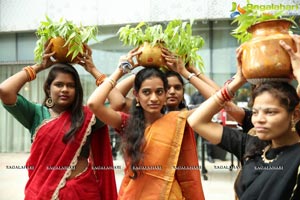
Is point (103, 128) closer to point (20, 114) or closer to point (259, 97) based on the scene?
point (20, 114)

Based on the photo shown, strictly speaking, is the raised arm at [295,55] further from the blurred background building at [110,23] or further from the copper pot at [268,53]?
the blurred background building at [110,23]

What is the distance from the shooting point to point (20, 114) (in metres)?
2.50

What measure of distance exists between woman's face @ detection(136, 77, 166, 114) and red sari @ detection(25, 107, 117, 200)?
46 centimetres

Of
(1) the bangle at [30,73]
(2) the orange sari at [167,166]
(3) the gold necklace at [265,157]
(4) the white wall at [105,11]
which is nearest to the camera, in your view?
(3) the gold necklace at [265,157]

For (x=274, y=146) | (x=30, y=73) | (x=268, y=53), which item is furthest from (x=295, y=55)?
(x=30, y=73)

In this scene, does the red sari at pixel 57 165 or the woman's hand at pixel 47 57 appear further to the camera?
the woman's hand at pixel 47 57

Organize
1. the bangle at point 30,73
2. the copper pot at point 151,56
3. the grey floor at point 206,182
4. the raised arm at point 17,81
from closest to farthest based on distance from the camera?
1. the copper pot at point 151,56
2. the raised arm at point 17,81
3. the bangle at point 30,73
4. the grey floor at point 206,182

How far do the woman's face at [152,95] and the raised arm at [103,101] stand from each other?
190 mm

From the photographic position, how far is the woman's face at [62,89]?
2.44m

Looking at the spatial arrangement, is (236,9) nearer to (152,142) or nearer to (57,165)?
(152,142)

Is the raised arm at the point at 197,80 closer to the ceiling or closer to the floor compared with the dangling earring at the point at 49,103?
closer to the ceiling

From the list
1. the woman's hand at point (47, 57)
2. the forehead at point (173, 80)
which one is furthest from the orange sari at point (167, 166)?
the woman's hand at point (47, 57)

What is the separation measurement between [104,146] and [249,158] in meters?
1.16

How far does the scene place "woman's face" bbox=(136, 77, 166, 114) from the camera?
7.34 feet
